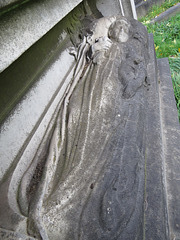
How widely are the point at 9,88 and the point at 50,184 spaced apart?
2.54ft

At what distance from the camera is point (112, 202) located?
0.94 meters

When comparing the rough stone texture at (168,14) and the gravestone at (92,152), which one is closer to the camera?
the gravestone at (92,152)

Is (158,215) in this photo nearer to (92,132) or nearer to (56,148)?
(92,132)

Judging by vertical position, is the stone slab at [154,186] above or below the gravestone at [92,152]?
below

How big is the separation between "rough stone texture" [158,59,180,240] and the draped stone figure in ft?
0.98

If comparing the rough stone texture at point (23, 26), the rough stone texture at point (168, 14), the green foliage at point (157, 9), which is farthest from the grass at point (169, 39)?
the rough stone texture at point (23, 26)

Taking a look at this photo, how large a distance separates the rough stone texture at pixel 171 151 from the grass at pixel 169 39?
10.4 inches

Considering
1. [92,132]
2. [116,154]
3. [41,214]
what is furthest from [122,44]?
[41,214]

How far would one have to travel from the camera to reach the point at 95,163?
1.11 metres

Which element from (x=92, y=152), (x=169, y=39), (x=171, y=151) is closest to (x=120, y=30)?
(x=171, y=151)

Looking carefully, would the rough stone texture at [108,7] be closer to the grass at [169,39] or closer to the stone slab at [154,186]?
the grass at [169,39]

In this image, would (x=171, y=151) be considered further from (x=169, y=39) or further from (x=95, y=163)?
(x=169, y=39)

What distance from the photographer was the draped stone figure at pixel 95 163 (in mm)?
896

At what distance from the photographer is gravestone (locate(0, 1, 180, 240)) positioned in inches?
36.1
